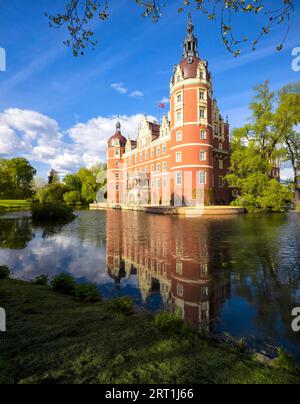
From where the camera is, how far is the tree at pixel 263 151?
29.4 metres

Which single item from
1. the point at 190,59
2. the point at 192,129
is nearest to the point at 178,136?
the point at 192,129

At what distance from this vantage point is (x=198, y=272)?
7.30 metres

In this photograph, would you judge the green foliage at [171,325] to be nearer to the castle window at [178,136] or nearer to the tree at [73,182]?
the castle window at [178,136]

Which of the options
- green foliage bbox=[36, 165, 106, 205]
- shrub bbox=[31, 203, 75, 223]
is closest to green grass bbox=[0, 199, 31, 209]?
green foliage bbox=[36, 165, 106, 205]

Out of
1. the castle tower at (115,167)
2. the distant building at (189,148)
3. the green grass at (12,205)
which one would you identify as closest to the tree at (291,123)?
the distant building at (189,148)

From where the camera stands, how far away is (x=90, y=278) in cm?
720

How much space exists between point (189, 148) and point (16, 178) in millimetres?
69265

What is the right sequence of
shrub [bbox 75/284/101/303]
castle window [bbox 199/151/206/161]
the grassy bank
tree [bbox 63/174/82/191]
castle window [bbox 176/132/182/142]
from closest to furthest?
the grassy bank < shrub [bbox 75/284/101/303] < castle window [bbox 199/151/206/161] < castle window [bbox 176/132/182/142] < tree [bbox 63/174/82/191]

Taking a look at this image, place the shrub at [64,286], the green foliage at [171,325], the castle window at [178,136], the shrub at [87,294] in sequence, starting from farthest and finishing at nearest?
the castle window at [178,136], the shrub at [64,286], the shrub at [87,294], the green foliage at [171,325]

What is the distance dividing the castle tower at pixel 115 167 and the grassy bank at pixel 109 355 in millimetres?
55631

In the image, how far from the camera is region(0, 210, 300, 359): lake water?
178 inches

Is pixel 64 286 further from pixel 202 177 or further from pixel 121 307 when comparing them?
pixel 202 177

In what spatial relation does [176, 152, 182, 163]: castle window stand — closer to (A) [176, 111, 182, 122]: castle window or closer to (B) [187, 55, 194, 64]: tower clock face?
(A) [176, 111, 182, 122]: castle window
